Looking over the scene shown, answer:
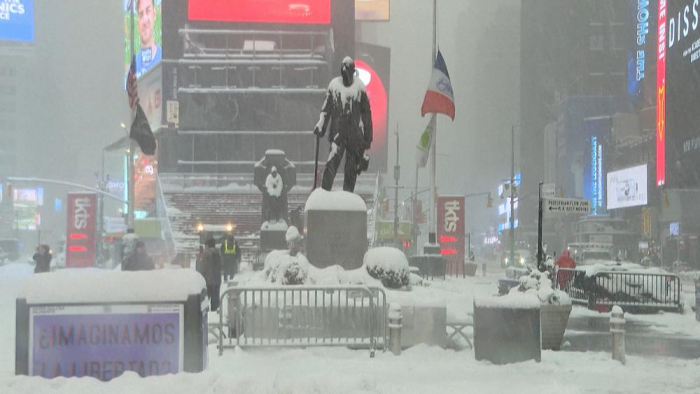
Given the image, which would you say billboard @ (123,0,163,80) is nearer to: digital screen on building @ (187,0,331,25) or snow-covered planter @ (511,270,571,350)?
digital screen on building @ (187,0,331,25)

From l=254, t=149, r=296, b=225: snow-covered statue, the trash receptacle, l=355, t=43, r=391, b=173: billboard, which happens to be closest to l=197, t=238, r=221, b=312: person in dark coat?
the trash receptacle

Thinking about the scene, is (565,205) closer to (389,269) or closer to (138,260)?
(389,269)

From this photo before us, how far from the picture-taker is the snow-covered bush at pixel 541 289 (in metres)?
13.2

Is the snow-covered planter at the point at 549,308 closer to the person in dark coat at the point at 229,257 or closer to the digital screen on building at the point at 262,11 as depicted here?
the person in dark coat at the point at 229,257

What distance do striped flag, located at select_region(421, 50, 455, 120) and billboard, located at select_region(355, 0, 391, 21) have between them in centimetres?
7411

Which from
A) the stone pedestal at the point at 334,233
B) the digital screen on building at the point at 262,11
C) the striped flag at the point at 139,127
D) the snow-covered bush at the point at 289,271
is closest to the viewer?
the snow-covered bush at the point at 289,271

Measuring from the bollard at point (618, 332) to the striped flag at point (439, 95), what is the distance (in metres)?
18.8

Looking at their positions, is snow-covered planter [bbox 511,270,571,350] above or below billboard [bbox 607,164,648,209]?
below

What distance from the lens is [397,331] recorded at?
11898 mm

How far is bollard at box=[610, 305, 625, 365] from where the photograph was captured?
11.6 metres

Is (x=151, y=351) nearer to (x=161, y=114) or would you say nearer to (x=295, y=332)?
A: (x=295, y=332)

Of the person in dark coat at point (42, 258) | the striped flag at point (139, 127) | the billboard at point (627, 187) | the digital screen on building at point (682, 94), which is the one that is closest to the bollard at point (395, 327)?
the person in dark coat at point (42, 258)

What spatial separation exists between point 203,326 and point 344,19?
71.2 meters

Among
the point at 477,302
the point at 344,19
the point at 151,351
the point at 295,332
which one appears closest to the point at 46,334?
the point at 151,351
